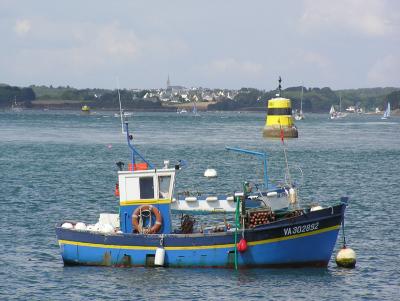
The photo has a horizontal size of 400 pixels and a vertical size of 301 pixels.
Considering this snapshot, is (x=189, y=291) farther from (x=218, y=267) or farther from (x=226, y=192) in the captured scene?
(x=226, y=192)

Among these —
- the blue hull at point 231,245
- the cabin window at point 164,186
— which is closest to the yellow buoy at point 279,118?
the cabin window at point 164,186

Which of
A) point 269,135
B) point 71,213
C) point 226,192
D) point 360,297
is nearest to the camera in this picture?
point 360,297

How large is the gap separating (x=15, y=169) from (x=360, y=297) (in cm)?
5327

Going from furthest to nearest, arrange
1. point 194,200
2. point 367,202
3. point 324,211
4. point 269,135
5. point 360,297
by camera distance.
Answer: point 269,135
point 367,202
point 194,200
point 324,211
point 360,297

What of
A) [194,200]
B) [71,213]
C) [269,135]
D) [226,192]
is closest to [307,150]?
[269,135]

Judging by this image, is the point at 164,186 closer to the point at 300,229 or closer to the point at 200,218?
the point at 300,229

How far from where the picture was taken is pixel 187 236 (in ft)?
113

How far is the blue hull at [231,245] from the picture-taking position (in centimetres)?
3431

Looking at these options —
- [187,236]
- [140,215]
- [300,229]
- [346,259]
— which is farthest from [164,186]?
[346,259]

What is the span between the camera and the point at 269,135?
13762 cm

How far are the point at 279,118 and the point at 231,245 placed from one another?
98.2 meters

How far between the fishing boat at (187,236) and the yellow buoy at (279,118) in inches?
3651

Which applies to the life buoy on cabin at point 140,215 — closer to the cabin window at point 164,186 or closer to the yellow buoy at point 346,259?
the cabin window at point 164,186

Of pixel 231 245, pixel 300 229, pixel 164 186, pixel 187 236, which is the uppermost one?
pixel 164 186
